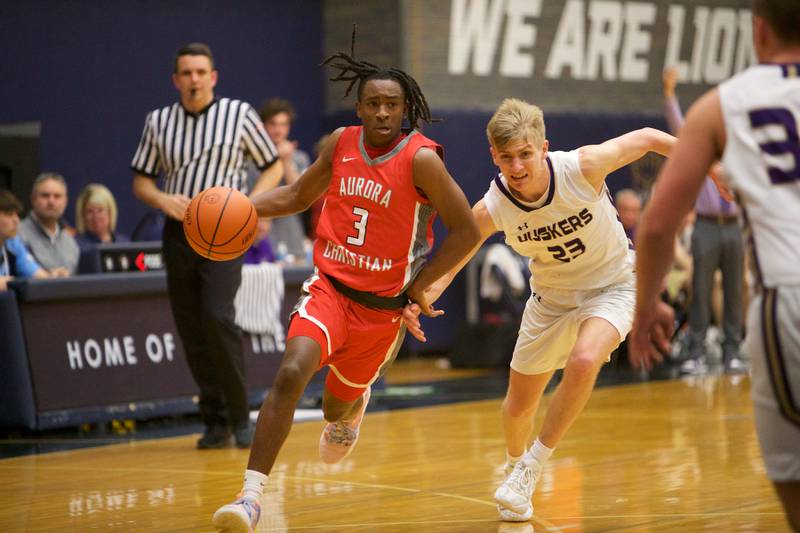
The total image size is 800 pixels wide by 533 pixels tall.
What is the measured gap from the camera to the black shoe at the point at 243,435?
282 inches

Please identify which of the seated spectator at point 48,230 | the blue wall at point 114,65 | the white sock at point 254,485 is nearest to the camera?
the white sock at point 254,485

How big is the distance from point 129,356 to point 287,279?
58.5 inches

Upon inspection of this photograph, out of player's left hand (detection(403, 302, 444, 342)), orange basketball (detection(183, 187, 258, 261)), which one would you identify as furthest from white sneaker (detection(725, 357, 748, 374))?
orange basketball (detection(183, 187, 258, 261))

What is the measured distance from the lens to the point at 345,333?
496cm

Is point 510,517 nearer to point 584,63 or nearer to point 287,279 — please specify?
point 287,279

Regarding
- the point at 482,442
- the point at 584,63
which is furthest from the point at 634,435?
the point at 584,63

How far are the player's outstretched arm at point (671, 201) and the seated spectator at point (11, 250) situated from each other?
19.6 feet

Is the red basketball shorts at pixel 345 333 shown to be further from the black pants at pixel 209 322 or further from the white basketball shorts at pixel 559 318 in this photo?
the black pants at pixel 209 322

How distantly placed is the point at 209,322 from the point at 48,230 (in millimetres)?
2641

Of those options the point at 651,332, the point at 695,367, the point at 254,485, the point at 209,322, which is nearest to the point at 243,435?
the point at 209,322

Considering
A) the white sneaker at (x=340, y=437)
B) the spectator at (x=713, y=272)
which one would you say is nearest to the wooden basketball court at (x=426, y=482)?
the white sneaker at (x=340, y=437)

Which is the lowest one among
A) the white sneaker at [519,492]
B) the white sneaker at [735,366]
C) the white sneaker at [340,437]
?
the white sneaker at [735,366]

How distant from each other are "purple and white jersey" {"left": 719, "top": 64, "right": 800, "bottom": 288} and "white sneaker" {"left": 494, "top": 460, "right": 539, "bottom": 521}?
84.1 inches

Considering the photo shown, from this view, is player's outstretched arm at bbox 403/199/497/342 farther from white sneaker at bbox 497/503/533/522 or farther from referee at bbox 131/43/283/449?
referee at bbox 131/43/283/449
